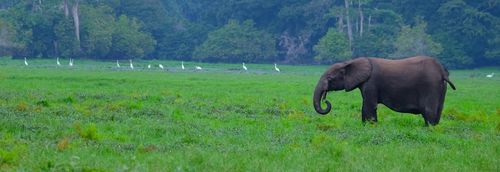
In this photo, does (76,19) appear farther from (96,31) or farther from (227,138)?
(227,138)

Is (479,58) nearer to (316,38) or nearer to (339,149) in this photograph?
(316,38)

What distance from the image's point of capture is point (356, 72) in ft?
56.4

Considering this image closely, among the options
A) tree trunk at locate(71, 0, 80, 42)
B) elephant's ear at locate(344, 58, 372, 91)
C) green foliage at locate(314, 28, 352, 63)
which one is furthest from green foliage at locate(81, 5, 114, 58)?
elephant's ear at locate(344, 58, 372, 91)

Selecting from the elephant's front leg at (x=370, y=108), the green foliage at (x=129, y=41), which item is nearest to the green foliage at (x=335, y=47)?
the green foliage at (x=129, y=41)

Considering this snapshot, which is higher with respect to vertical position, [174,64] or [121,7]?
[121,7]

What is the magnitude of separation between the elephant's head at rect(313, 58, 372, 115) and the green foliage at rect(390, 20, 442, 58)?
155 feet

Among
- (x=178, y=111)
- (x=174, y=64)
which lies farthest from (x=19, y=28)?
(x=178, y=111)

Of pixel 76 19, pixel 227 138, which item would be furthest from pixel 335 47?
pixel 227 138

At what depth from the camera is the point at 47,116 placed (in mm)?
15953

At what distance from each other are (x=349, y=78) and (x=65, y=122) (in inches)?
232

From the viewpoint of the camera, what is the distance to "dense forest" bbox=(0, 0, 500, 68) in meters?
66.8

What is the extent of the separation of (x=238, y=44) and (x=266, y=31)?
505 cm

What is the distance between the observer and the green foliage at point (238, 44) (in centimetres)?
7400

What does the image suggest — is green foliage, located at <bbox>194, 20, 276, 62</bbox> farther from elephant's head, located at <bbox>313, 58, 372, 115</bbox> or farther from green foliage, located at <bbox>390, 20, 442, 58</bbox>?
elephant's head, located at <bbox>313, 58, 372, 115</bbox>
